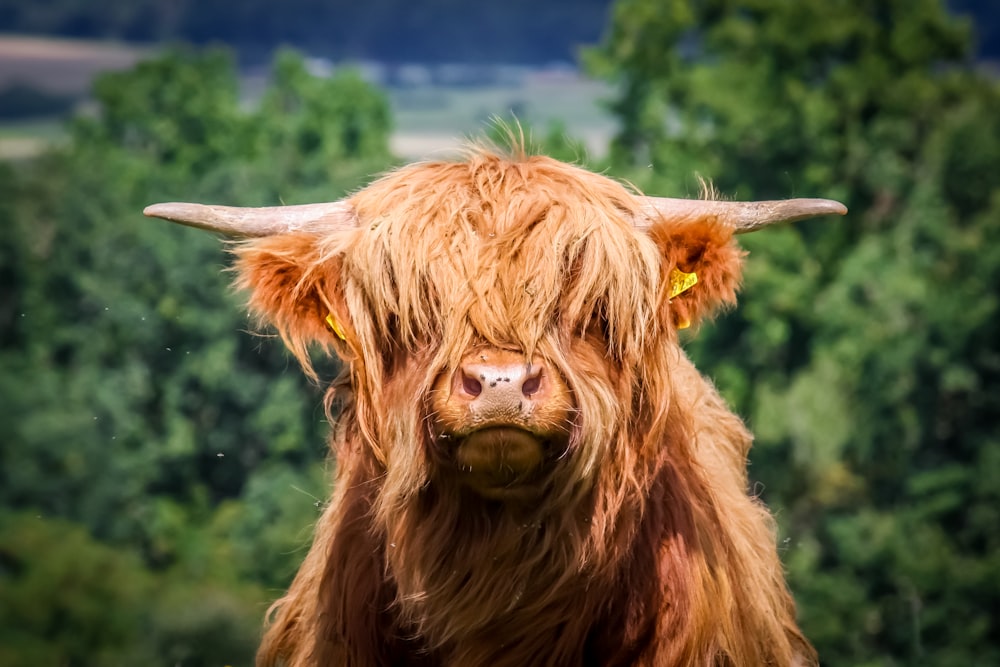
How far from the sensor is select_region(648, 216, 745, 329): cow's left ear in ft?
12.3

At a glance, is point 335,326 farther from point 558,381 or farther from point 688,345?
point 688,345

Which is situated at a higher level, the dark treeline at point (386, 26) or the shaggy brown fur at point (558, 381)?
the dark treeline at point (386, 26)

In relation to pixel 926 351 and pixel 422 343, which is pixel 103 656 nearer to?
pixel 926 351

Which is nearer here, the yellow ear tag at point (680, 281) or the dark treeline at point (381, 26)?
the yellow ear tag at point (680, 281)

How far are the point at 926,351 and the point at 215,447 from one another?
630 inches

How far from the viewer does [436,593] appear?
12.2 ft

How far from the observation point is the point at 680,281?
381cm

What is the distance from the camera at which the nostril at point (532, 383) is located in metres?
3.33

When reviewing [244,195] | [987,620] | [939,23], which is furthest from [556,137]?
[987,620]

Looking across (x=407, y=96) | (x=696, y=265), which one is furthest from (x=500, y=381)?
(x=407, y=96)

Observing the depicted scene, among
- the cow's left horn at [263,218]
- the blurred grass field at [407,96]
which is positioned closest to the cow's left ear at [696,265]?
the cow's left horn at [263,218]

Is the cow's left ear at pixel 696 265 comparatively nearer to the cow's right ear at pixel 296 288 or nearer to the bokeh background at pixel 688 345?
the cow's right ear at pixel 296 288

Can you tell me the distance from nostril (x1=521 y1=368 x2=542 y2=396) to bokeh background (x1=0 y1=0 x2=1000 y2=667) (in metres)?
19.7

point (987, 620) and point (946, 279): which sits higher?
point (946, 279)
